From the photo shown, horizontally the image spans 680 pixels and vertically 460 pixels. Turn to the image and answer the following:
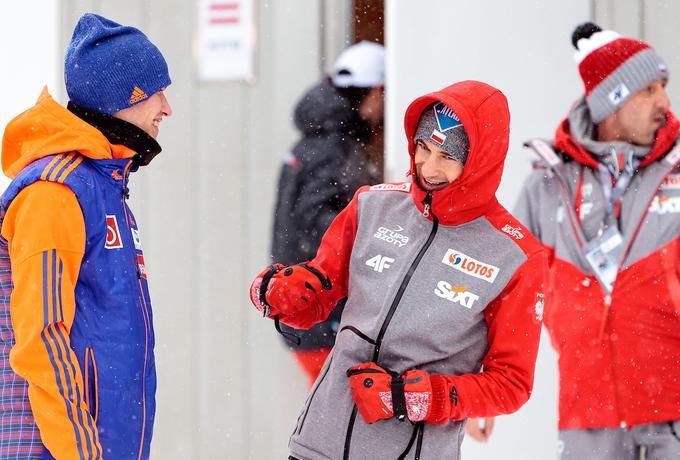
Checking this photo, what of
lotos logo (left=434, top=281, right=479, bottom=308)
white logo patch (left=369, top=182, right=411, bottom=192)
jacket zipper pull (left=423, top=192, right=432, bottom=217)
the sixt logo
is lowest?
lotos logo (left=434, top=281, right=479, bottom=308)

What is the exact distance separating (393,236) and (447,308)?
24cm

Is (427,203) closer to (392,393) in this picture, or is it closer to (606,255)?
(392,393)

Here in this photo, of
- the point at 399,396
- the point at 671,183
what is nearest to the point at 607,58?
the point at 671,183

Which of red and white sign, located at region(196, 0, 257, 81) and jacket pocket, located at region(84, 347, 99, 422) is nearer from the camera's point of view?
jacket pocket, located at region(84, 347, 99, 422)

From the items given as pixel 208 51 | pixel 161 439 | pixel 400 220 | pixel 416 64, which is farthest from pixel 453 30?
pixel 161 439

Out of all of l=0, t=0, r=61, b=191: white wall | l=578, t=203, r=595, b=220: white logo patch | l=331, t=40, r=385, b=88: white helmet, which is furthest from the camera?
l=0, t=0, r=61, b=191: white wall

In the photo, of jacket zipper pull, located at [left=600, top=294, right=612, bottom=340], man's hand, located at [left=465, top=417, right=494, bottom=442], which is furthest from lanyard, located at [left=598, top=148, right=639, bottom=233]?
man's hand, located at [left=465, top=417, right=494, bottom=442]

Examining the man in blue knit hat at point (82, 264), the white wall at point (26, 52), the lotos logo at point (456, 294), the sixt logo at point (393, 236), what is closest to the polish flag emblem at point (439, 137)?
the sixt logo at point (393, 236)

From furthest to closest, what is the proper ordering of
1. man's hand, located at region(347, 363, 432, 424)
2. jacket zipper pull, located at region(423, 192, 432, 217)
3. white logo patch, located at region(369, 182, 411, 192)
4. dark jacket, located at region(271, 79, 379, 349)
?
dark jacket, located at region(271, 79, 379, 349), white logo patch, located at region(369, 182, 411, 192), jacket zipper pull, located at region(423, 192, 432, 217), man's hand, located at region(347, 363, 432, 424)

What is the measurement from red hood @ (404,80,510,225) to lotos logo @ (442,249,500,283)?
3.6 inches

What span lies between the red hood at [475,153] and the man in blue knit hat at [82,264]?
0.76 m

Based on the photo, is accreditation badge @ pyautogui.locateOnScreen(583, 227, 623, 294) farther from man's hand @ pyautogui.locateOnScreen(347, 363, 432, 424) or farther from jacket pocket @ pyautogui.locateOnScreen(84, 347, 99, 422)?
jacket pocket @ pyautogui.locateOnScreen(84, 347, 99, 422)

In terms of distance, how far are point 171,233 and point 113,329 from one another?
280 centimetres

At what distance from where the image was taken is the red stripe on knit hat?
3.50 meters
